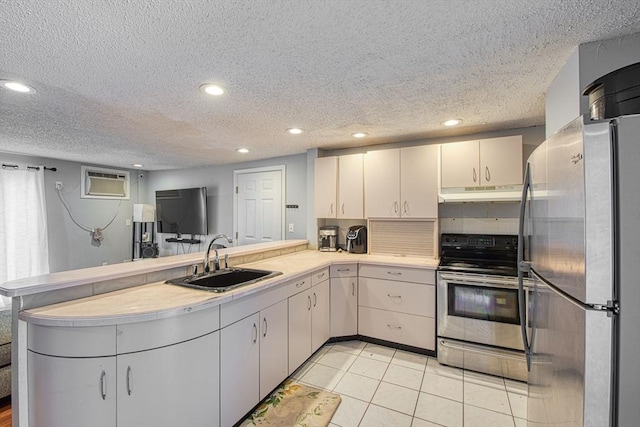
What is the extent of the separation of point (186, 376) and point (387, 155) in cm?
274

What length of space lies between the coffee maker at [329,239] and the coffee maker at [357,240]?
0.24 metres

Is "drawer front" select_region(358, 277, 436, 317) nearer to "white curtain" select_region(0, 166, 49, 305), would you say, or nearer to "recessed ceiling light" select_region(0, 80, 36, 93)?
"recessed ceiling light" select_region(0, 80, 36, 93)

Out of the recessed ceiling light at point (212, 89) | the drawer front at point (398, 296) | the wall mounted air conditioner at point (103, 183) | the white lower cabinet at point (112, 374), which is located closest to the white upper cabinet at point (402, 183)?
the drawer front at point (398, 296)

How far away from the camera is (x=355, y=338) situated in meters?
3.17

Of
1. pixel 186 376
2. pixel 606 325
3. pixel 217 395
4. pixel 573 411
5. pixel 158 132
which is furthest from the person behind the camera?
pixel 158 132

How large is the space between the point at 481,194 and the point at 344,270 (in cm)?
159

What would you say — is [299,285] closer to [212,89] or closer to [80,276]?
[80,276]

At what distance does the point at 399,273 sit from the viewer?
292 centimetres

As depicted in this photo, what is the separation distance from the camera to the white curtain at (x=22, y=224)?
13.3 ft

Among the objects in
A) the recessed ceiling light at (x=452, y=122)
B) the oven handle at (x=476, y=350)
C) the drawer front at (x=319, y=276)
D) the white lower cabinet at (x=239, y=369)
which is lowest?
the oven handle at (x=476, y=350)

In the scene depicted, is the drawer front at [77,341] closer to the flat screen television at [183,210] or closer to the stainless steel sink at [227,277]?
the stainless steel sink at [227,277]

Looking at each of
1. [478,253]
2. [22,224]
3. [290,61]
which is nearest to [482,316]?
[478,253]

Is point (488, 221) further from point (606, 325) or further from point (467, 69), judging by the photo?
point (606, 325)

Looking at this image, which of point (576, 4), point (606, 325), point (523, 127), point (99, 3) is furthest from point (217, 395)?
point (523, 127)
